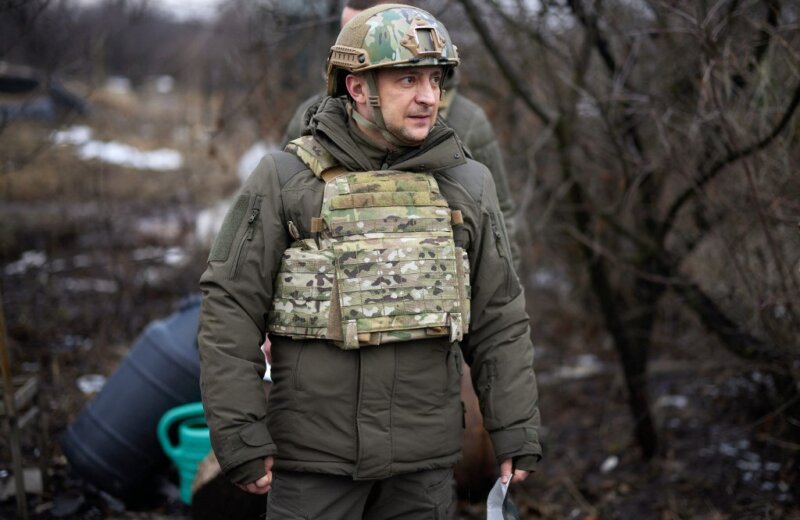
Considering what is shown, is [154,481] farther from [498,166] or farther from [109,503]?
[498,166]

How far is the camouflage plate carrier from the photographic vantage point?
237cm

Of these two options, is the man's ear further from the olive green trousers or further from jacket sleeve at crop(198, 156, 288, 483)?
the olive green trousers

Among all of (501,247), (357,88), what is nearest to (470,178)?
(501,247)

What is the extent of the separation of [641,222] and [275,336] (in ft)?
9.41

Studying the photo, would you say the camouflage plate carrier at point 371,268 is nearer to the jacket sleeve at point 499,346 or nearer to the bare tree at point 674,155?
the jacket sleeve at point 499,346

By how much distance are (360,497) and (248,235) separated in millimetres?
852

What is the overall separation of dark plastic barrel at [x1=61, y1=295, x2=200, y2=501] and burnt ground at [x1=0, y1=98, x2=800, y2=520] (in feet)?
0.45

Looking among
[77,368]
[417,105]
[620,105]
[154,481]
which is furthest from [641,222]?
[77,368]

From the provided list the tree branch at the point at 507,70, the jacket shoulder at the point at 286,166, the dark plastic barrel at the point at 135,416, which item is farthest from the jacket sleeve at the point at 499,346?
the tree branch at the point at 507,70

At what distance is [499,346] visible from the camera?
2562mm

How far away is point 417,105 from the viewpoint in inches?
94.7

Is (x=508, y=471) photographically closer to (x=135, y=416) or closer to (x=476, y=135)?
(x=476, y=135)

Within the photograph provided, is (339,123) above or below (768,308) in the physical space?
above

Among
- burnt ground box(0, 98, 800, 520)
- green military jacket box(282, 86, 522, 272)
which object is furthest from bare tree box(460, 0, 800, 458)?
green military jacket box(282, 86, 522, 272)
